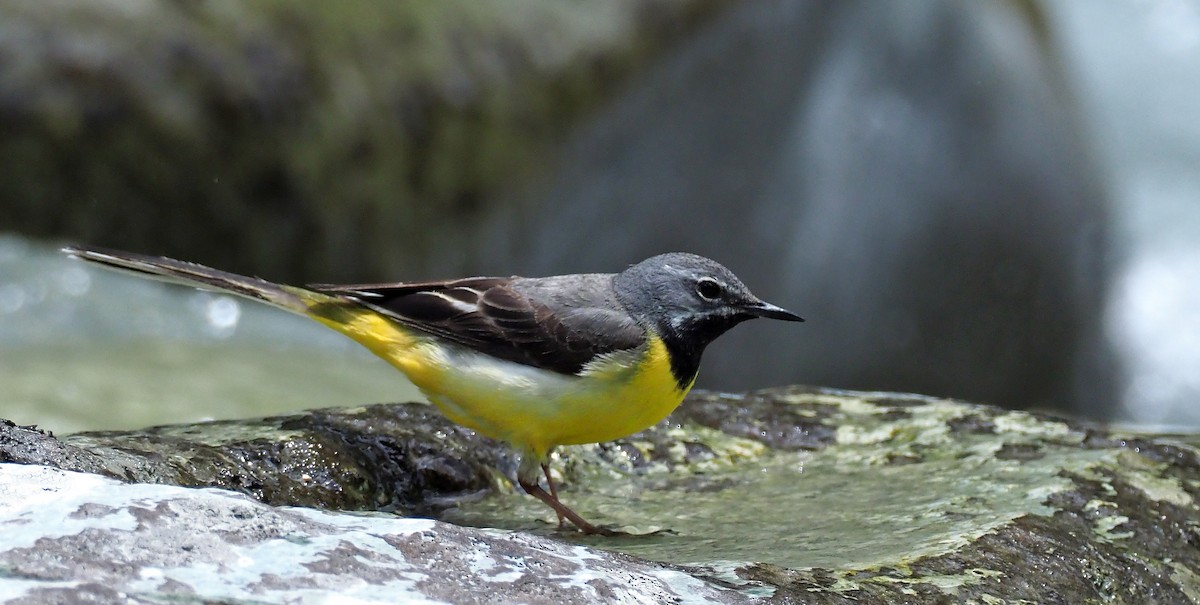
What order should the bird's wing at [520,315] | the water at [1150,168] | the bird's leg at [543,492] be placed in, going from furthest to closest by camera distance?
1. the water at [1150,168]
2. the bird's wing at [520,315]
3. the bird's leg at [543,492]

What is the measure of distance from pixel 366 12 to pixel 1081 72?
27.4 feet

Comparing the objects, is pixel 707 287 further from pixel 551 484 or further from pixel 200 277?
pixel 200 277

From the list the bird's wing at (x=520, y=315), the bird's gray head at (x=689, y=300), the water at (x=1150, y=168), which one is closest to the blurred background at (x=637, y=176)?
the water at (x=1150, y=168)

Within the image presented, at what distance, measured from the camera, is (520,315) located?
5121 mm

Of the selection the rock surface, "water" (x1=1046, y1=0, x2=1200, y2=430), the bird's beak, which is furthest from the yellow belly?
"water" (x1=1046, y1=0, x2=1200, y2=430)

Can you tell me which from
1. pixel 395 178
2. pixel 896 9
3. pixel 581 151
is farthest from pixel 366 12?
pixel 896 9

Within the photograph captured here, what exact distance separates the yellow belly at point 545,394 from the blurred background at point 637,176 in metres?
6.08

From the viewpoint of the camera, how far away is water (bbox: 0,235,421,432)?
9359 mm

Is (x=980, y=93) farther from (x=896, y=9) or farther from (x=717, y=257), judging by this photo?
(x=717, y=257)

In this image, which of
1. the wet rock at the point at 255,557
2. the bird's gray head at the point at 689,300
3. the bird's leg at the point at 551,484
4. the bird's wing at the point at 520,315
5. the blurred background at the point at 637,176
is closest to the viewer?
the wet rock at the point at 255,557

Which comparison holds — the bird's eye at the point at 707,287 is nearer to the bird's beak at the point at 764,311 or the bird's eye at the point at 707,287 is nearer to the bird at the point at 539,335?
the bird at the point at 539,335

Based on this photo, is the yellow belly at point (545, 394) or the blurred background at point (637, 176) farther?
the blurred background at point (637, 176)

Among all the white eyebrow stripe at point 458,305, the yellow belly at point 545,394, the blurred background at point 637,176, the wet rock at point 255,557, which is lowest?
the wet rock at point 255,557

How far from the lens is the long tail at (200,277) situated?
16.3 feet
